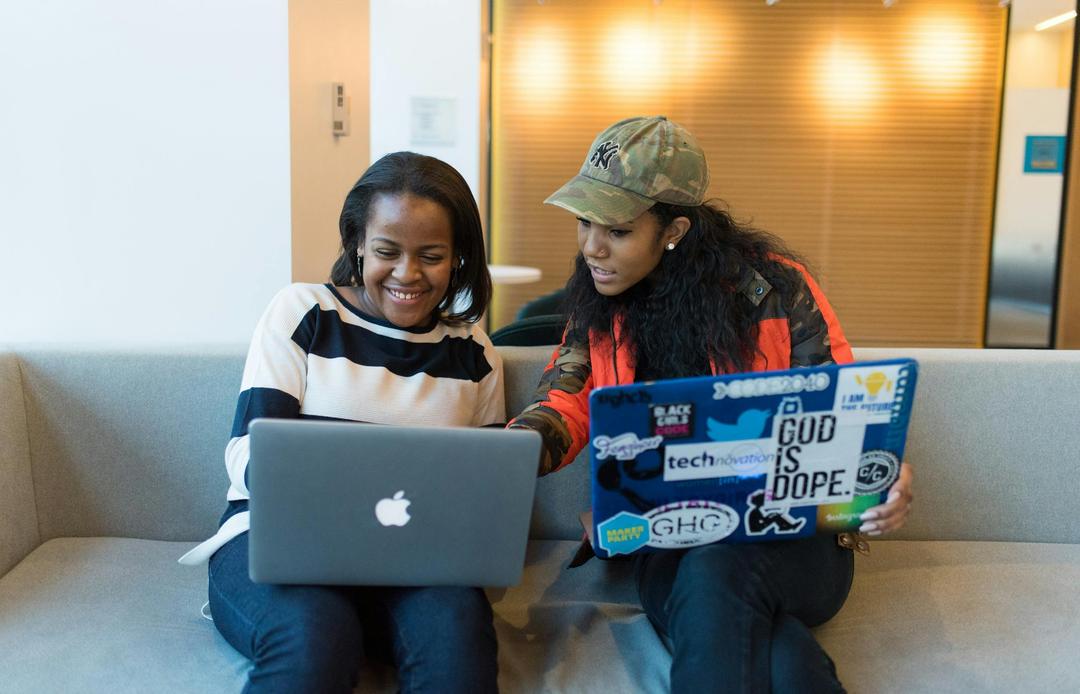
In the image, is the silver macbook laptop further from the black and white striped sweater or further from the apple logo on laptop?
the black and white striped sweater

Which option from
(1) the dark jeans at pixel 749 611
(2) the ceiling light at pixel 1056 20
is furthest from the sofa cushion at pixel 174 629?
(2) the ceiling light at pixel 1056 20

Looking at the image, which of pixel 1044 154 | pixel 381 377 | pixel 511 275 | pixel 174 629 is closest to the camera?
pixel 174 629

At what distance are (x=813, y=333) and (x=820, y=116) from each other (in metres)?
4.40

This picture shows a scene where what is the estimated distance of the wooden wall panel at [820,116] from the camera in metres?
5.66

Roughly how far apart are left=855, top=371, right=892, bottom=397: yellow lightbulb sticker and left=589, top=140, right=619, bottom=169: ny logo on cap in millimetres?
603

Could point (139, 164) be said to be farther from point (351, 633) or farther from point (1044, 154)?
point (1044, 154)

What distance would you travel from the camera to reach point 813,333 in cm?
170

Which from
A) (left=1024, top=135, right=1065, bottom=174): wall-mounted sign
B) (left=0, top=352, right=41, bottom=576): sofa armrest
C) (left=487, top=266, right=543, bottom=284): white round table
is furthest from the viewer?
(left=1024, top=135, right=1065, bottom=174): wall-mounted sign

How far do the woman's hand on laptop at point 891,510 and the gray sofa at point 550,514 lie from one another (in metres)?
0.25

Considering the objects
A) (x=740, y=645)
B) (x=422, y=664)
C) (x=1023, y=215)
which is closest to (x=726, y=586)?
(x=740, y=645)

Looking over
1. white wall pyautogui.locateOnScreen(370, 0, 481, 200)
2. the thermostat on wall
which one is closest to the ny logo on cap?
the thermostat on wall

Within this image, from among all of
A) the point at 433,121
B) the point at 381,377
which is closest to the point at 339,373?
the point at 381,377

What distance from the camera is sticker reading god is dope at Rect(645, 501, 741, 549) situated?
1.43 metres

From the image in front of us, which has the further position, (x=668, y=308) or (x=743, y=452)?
(x=668, y=308)
